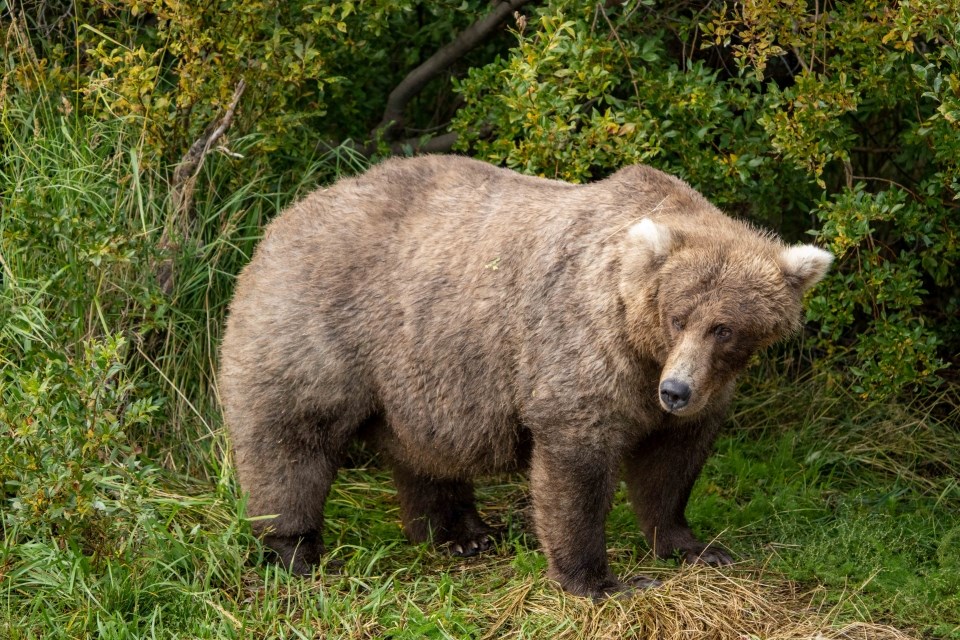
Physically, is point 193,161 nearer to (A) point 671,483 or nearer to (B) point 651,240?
(B) point 651,240

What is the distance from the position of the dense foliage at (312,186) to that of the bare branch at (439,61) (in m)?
0.09

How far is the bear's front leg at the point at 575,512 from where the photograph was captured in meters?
5.41

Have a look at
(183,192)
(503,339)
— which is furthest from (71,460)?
(183,192)

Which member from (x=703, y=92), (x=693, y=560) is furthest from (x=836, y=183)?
(x=693, y=560)

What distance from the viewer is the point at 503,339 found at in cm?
569

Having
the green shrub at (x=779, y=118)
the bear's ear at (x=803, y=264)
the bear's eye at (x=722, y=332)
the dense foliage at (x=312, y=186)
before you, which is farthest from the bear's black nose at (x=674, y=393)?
the green shrub at (x=779, y=118)

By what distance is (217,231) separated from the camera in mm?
7477

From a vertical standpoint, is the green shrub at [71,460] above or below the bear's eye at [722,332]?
below

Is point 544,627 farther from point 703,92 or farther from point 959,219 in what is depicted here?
point 959,219

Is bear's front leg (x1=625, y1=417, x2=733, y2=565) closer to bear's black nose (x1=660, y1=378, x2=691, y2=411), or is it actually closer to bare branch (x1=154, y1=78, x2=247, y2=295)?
bear's black nose (x1=660, y1=378, x2=691, y2=411)

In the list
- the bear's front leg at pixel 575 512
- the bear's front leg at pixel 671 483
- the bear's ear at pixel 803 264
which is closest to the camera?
the bear's ear at pixel 803 264

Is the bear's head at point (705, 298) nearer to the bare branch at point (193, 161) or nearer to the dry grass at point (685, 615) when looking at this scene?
the dry grass at point (685, 615)

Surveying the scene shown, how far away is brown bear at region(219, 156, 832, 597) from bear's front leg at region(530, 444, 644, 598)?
10 millimetres

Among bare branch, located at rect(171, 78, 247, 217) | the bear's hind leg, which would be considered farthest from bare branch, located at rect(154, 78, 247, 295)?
the bear's hind leg
